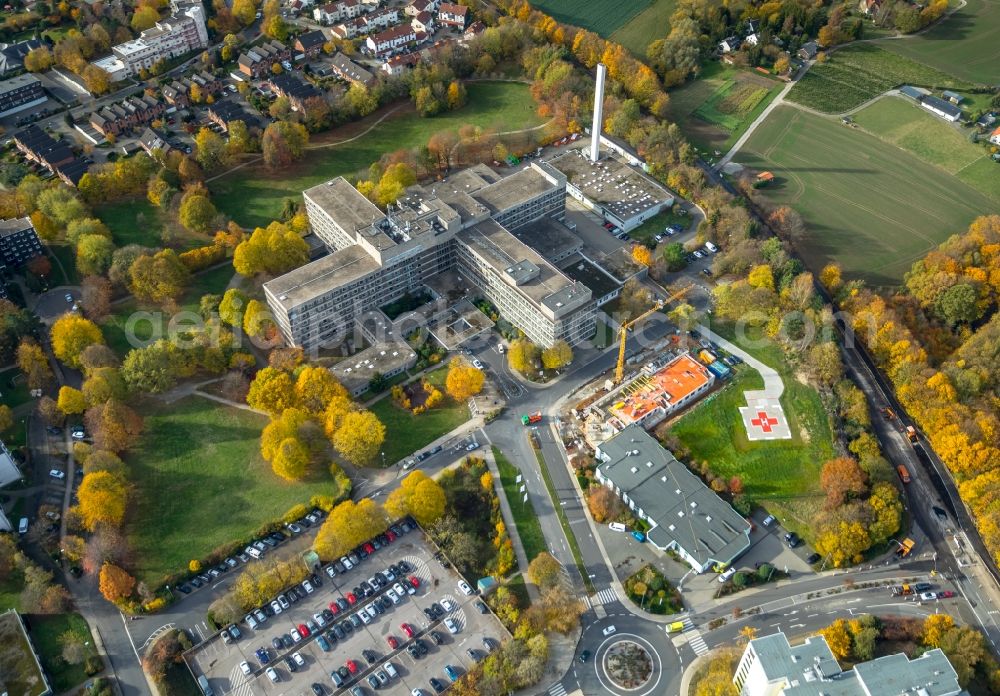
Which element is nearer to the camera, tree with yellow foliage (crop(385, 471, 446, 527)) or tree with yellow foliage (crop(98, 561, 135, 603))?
tree with yellow foliage (crop(98, 561, 135, 603))

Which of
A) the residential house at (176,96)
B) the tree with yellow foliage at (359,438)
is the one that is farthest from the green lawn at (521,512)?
the residential house at (176,96)

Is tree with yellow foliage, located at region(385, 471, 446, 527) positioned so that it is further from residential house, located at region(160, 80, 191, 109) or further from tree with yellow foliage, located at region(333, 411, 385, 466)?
residential house, located at region(160, 80, 191, 109)

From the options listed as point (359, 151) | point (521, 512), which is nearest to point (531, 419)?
point (521, 512)

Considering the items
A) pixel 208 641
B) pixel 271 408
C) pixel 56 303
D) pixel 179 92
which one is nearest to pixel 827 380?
pixel 271 408

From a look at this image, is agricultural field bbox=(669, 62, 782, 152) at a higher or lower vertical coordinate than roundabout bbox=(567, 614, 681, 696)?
higher

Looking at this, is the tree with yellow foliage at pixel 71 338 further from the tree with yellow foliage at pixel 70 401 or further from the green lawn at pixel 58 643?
the green lawn at pixel 58 643

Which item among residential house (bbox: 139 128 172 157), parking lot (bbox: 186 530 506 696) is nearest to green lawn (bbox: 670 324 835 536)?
parking lot (bbox: 186 530 506 696)

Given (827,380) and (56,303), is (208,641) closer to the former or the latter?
(56,303)

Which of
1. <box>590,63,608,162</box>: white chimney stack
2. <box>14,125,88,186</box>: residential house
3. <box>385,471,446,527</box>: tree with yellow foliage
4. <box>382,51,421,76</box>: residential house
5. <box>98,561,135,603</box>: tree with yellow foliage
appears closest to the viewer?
<box>98,561,135,603</box>: tree with yellow foliage
